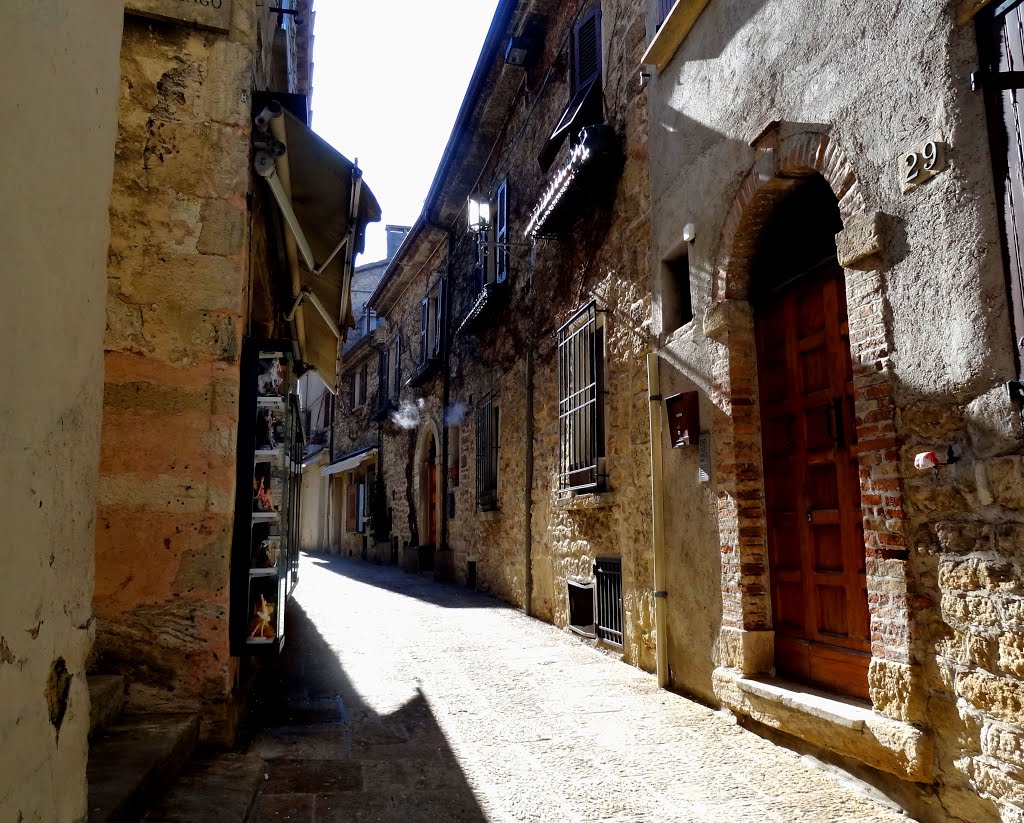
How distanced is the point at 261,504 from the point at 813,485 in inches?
113

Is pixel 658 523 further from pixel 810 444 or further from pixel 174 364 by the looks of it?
pixel 174 364

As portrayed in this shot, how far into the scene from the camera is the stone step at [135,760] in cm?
251

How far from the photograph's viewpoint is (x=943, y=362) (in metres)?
3.04

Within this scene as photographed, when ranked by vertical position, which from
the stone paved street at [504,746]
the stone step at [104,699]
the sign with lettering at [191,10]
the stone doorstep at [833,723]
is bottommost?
the stone paved street at [504,746]

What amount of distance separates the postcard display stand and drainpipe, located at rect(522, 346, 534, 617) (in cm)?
492

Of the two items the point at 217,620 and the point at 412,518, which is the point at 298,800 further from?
the point at 412,518

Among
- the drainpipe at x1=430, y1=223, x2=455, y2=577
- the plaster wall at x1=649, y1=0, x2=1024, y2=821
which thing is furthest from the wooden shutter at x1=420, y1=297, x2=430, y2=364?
the plaster wall at x1=649, y1=0, x2=1024, y2=821

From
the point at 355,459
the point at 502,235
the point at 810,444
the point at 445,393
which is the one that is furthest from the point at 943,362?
the point at 355,459

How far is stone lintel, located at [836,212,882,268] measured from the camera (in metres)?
3.38

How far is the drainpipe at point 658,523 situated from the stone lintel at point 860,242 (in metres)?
2.20

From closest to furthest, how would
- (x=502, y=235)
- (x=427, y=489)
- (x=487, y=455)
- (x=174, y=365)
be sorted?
(x=174, y=365), (x=502, y=235), (x=487, y=455), (x=427, y=489)

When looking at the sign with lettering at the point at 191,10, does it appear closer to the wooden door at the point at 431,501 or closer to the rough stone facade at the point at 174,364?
the rough stone facade at the point at 174,364

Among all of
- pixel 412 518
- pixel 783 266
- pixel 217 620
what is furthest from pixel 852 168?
pixel 412 518

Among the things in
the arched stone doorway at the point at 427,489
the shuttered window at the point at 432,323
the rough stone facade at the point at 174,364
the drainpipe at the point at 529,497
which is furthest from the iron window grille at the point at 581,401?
the arched stone doorway at the point at 427,489
